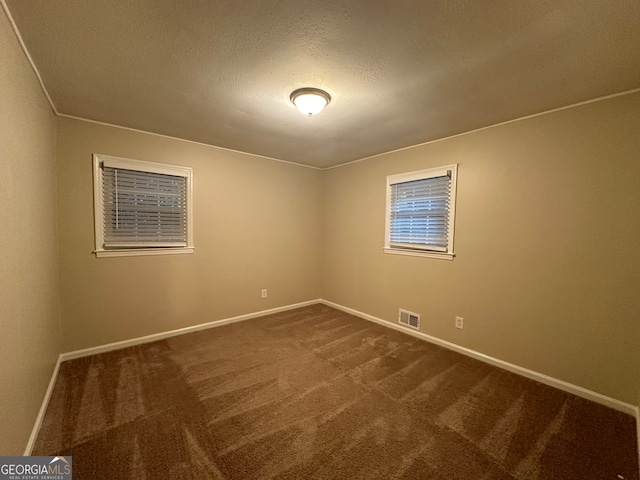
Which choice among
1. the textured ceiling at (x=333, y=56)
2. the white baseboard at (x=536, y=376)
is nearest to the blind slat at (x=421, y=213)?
the textured ceiling at (x=333, y=56)

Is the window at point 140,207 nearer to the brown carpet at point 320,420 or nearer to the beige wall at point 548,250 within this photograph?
the brown carpet at point 320,420

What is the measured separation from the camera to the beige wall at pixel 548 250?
6.38ft

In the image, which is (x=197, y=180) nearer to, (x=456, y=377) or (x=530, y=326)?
(x=456, y=377)

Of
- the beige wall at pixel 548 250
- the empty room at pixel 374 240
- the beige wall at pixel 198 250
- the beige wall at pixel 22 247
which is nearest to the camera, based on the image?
the beige wall at pixel 22 247

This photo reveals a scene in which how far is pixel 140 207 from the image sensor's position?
2900 mm

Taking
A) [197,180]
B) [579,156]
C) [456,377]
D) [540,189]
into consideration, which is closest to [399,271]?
[456,377]

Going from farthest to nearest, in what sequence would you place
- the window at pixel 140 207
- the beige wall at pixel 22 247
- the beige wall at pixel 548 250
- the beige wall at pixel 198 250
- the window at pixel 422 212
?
the window at pixel 422 212
the window at pixel 140 207
the beige wall at pixel 198 250
the beige wall at pixel 548 250
the beige wall at pixel 22 247

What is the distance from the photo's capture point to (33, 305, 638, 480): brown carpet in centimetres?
146

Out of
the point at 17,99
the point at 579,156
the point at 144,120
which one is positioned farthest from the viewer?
the point at 144,120

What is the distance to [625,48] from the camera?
1450 mm

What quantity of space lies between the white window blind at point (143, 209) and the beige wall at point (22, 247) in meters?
0.58

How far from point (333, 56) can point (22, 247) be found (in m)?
2.18

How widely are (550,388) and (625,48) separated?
2.51 m

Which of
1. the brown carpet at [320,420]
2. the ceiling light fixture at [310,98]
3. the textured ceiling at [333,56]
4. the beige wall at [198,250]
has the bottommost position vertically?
the brown carpet at [320,420]
